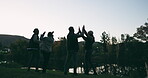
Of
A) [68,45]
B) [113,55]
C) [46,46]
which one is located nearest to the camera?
[68,45]

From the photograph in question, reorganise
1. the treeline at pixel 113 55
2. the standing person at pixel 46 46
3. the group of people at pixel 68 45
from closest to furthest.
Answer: the group of people at pixel 68 45, the standing person at pixel 46 46, the treeline at pixel 113 55

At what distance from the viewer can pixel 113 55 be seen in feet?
189

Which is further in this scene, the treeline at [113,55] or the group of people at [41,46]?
the treeline at [113,55]

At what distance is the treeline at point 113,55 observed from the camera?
5162cm

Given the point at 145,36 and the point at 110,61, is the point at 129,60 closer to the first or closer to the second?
the point at 110,61

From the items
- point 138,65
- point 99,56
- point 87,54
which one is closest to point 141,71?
point 138,65

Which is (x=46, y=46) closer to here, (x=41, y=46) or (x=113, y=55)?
(x=41, y=46)

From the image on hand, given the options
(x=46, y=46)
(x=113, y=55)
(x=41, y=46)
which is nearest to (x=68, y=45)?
(x=46, y=46)

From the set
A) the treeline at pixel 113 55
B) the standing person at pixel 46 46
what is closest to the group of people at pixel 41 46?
the standing person at pixel 46 46

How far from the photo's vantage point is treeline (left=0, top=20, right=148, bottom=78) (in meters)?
51.6

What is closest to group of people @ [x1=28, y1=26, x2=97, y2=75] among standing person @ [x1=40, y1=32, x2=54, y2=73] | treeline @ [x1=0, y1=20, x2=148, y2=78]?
standing person @ [x1=40, y1=32, x2=54, y2=73]

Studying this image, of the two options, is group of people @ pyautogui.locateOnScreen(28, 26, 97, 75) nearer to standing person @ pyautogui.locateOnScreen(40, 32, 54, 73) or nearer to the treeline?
standing person @ pyautogui.locateOnScreen(40, 32, 54, 73)

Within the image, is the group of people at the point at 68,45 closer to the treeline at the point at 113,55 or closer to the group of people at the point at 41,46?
the group of people at the point at 41,46

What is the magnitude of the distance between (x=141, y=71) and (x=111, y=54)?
1183cm
